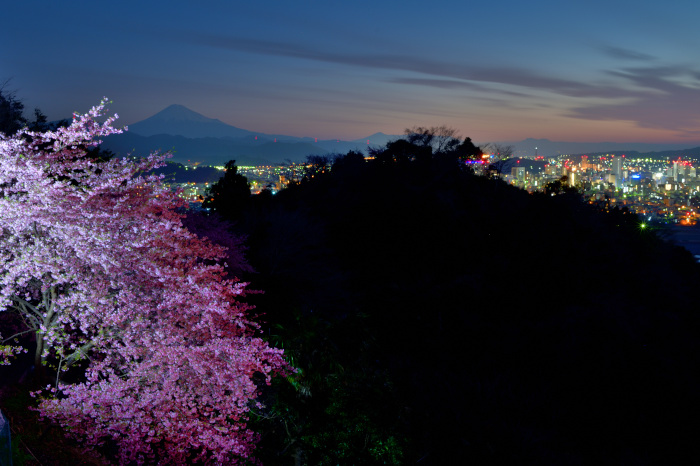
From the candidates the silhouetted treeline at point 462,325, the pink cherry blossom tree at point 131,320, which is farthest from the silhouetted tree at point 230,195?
the pink cherry blossom tree at point 131,320

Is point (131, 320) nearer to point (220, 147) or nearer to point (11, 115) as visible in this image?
point (11, 115)

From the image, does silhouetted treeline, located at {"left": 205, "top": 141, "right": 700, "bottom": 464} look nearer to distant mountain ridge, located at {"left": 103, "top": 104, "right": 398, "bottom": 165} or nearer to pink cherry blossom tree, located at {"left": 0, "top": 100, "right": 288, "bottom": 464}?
pink cherry blossom tree, located at {"left": 0, "top": 100, "right": 288, "bottom": 464}

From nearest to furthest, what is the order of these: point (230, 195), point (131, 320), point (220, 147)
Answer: point (131, 320), point (230, 195), point (220, 147)

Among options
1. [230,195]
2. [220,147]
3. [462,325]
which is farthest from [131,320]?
[220,147]

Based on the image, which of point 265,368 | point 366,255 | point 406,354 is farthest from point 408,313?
point 265,368

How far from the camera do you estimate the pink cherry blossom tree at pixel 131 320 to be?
7.22m

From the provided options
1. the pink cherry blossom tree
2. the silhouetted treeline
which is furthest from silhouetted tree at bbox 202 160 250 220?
the pink cherry blossom tree

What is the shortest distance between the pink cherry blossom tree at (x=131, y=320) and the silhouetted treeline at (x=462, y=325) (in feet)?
7.72

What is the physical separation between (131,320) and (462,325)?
38.1ft

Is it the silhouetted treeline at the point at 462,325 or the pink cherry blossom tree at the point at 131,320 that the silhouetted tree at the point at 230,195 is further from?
the pink cherry blossom tree at the point at 131,320

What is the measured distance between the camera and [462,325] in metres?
16.4

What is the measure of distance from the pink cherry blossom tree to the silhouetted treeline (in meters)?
2.35

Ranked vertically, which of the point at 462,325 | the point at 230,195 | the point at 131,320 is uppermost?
the point at 230,195

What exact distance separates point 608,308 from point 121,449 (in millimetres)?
15846
